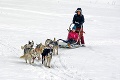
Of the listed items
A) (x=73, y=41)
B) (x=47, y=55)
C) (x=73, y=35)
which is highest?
(x=73, y=35)

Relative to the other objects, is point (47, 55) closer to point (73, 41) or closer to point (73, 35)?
point (73, 41)

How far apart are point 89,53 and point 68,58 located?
5.04 ft

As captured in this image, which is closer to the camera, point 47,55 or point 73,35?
point 47,55

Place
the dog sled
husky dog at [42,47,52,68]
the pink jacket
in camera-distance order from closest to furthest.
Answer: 1. husky dog at [42,47,52,68]
2. the dog sled
3. the pink jacket

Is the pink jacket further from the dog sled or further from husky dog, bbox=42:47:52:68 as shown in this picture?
husky dog, bbox=42:47:52:68

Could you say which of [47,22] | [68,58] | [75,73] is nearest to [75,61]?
[68,58]

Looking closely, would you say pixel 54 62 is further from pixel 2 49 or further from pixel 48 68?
pixel 2 49

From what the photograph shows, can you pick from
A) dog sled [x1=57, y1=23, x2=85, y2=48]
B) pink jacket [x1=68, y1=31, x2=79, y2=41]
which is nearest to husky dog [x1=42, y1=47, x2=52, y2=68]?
dog sled [x1=57, y1=23, x2=85, y2=48]

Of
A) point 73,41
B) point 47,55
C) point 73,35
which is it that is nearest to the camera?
point 47,55

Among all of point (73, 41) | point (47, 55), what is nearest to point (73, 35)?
point (73, 41)

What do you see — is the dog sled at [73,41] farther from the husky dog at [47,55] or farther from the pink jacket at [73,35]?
the husky dog at [47,55]

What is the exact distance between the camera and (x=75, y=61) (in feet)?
33.7

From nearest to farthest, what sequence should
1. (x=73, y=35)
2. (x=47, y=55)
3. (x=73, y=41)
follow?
(x=47, y=55) → (x=73, y=41) → (x=73, y=35)

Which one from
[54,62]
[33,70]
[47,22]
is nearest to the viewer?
[33,70]
